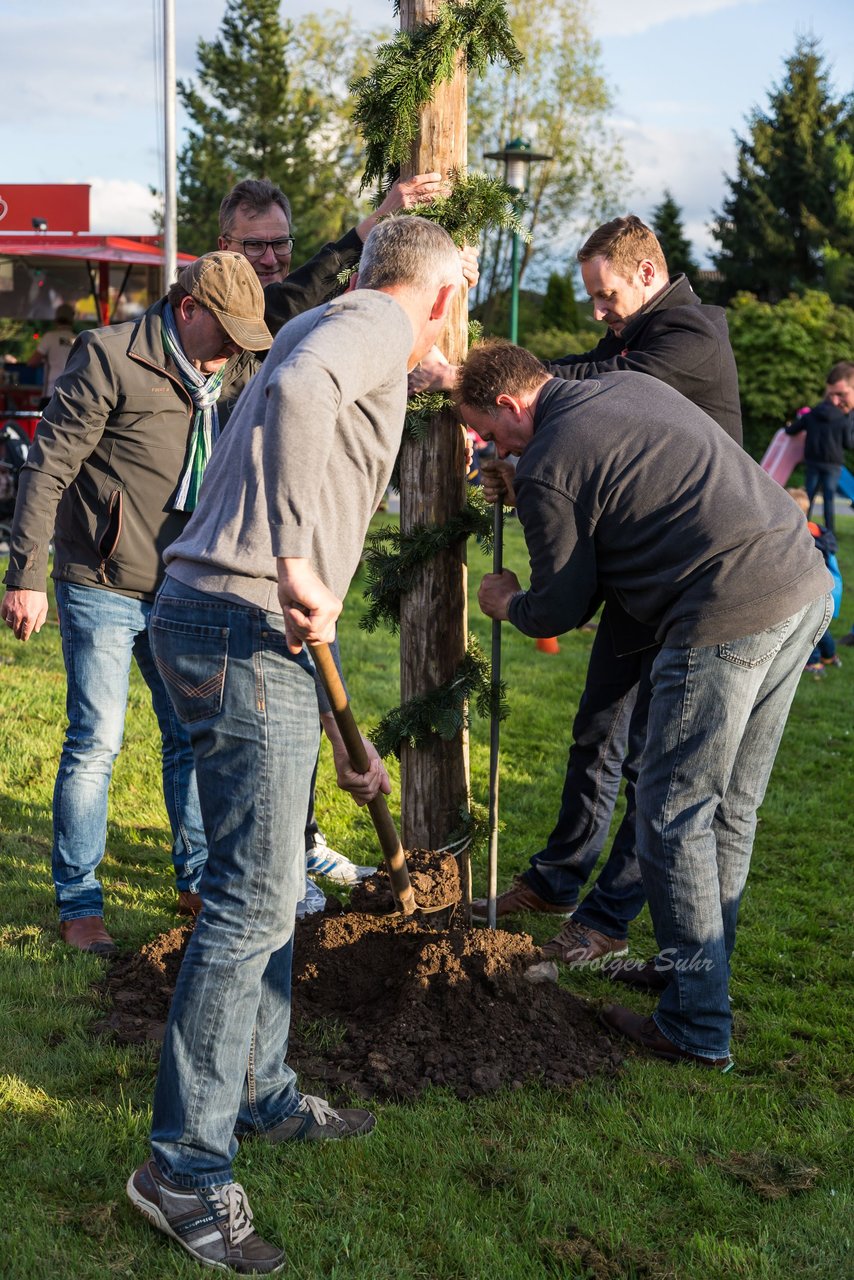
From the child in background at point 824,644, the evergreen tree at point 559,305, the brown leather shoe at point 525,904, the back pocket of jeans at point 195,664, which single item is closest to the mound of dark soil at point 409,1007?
the brown leather shoe at point 525,904

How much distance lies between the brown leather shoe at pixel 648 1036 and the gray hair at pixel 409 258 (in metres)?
2.35

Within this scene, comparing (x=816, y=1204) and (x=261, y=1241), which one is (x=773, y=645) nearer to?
(x=816, y=1204)

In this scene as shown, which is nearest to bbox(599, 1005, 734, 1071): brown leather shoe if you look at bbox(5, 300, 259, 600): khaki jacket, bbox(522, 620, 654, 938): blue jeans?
bbox(522, 620, 654, 938): blue jeans

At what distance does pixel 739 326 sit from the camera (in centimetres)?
2972

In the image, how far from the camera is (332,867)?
5.09 metres

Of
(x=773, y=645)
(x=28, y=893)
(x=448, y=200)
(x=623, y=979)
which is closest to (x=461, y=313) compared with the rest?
(x=448, y=200)

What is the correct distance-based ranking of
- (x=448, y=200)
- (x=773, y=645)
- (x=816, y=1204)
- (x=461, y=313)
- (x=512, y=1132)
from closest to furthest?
(x=816, y=1204)
(x=512, y=1132)
(x=773, y=645)
(x=448, y=200)
(x=461, y=313)

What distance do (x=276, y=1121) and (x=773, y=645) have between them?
189 cm

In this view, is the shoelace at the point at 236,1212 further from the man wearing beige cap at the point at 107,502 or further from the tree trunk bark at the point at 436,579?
the tree trunk bark at the point at 436,579

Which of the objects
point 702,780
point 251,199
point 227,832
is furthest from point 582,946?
point 251,199

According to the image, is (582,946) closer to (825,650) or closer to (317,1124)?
(317,1124)

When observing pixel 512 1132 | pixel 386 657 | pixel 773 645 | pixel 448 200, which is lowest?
pixel 386 657

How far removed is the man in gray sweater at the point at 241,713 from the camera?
2.58 m

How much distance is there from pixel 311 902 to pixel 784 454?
972 centimetres
